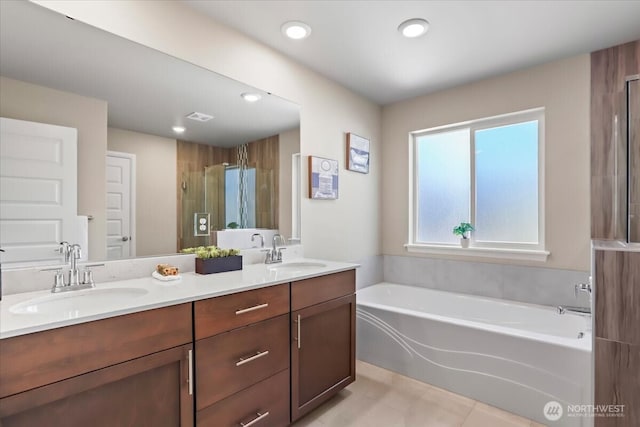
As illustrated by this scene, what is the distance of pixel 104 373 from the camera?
1075 millimetres

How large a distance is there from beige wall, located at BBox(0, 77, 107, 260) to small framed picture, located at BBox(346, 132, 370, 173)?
6.37ft

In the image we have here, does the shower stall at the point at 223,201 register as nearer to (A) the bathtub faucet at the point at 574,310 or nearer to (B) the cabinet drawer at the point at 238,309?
(B) the cabinet drawer at the point at 238,309

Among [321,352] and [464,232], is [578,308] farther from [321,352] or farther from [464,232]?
[321,352]

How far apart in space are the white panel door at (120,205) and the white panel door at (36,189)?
151mm

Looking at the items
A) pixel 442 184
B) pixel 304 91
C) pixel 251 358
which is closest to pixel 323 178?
pixel 304 91

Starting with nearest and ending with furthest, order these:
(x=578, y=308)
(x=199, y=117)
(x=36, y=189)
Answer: (x=36, y=189), (x=199, y=117), (x=578, y=308)

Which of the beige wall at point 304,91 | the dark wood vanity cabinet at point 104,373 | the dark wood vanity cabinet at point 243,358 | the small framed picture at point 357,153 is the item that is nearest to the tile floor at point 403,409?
the dark wood vanity cabinet at point 243,358

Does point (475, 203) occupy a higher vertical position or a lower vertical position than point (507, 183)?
lower

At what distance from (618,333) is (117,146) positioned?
100 inches

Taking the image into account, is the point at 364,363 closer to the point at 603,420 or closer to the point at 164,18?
the point at 603,420

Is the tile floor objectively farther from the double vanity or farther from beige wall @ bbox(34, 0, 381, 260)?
beige wall @ bbox(34, 0, 381, 260)

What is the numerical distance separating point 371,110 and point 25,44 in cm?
272

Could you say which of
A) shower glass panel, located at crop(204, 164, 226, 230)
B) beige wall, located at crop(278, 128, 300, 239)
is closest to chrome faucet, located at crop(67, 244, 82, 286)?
shower glass panel, located at crop(204, 164, 226, 230)

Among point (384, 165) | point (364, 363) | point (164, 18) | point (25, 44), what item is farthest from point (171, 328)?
point (384, 165)
